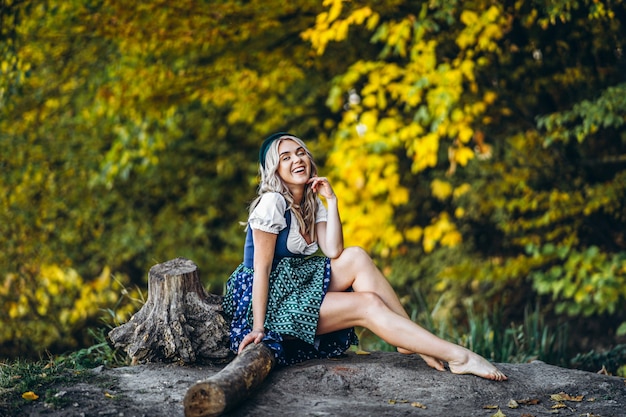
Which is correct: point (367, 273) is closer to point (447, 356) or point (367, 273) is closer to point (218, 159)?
point (447, 356)

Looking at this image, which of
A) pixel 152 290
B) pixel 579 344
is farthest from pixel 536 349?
pixel 152 290

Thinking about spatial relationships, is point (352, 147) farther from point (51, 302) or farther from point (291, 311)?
point (51, 302)

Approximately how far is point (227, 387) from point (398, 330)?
3.43ft

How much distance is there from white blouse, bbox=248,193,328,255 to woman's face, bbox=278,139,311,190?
0.45ft

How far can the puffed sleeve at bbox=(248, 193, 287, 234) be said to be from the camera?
4000mm

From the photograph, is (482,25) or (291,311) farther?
(482,25)

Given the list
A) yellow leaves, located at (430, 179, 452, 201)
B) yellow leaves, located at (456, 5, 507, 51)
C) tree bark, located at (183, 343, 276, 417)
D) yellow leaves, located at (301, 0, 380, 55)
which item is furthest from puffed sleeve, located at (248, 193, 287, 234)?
yellow leaves, located at (430, 179, 452, 201)

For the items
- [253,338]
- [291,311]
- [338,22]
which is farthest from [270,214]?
[338,22]

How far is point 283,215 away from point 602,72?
4.01 meters

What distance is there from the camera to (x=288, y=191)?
422 cm

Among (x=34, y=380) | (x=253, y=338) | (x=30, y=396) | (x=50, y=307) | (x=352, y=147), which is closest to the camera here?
(x=30, y=396)

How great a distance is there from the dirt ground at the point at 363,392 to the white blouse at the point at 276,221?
598mm

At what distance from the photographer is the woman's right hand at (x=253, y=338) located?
3808 mm

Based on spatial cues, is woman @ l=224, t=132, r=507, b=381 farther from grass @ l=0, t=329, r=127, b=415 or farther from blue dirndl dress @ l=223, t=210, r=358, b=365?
grass @ l=0, t=329, r=127, b=415
